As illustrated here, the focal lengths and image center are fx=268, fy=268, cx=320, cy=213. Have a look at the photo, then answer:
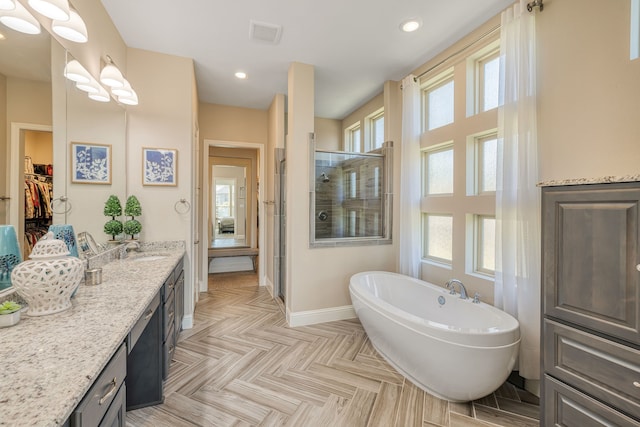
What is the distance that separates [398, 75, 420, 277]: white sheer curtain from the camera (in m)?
2.87

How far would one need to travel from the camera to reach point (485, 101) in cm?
238

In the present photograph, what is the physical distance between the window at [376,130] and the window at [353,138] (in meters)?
0.34

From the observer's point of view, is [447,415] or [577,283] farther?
[447,415]

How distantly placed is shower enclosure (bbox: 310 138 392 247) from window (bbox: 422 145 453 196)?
1.46 ft

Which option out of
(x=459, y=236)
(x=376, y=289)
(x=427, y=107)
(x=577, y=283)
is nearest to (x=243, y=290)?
(x=376, y=289)

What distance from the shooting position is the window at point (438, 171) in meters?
2.74

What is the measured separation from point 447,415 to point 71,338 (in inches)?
78.6

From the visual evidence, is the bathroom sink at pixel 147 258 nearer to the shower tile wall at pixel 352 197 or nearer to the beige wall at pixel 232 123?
the shower tile wall at pixel 352 197

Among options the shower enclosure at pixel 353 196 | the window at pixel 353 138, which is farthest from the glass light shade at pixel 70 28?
the window at pixel 353 138

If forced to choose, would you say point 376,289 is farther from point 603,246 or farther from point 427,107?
point 427,107

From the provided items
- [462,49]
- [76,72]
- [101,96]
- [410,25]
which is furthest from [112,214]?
[462,49]

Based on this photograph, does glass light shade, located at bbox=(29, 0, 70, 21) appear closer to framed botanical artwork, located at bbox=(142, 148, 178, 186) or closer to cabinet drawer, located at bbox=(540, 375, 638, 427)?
framed botanical artwork, located at bbox=(142, 148, 178, 186)

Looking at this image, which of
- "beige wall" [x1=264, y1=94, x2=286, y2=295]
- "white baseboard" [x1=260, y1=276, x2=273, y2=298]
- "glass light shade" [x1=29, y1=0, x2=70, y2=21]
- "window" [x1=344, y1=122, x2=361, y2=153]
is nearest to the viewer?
"glass light shade" [x1=29, y1=0, x2=70, y2=21]

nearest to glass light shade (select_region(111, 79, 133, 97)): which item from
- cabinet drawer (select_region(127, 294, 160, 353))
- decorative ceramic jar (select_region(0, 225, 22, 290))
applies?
decorative ceramic jar (select_region(0, 225, 22, 290))
